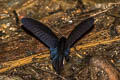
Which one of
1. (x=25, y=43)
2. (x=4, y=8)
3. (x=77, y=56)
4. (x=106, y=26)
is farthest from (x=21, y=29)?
(x=106, y=26)

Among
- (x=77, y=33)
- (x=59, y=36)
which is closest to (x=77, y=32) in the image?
(x=77, y=33)

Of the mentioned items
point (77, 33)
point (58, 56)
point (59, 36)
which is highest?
point (77, 33)

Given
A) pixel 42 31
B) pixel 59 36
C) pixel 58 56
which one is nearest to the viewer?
pixel 58 56

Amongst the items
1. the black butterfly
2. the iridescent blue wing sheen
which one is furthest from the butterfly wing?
the iridescent blue wing sheen

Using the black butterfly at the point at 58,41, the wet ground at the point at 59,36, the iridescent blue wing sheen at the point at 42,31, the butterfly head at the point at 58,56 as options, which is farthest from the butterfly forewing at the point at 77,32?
the wet ground at the point at 59,36

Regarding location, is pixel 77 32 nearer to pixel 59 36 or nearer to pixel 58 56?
pixel 58 56
